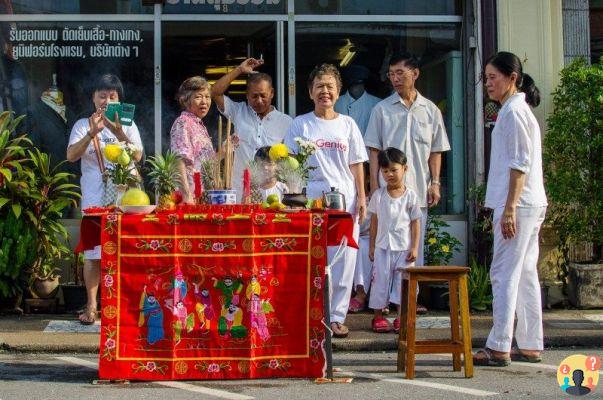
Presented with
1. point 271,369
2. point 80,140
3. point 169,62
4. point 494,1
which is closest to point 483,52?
point 494,1

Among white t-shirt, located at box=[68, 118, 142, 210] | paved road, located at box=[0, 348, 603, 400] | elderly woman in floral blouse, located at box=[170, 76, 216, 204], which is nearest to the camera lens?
paved road, located at box=[0, 348, 603, 400]

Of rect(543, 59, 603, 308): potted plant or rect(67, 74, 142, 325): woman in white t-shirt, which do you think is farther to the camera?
rect(543, 59, 603, 308): potted plant

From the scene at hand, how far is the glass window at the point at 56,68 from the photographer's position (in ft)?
37.2

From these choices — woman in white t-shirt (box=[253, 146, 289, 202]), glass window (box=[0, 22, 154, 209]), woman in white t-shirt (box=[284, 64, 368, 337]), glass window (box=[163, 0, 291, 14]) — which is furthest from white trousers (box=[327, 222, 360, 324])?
glass window (box=[163, 0, 291, 14])

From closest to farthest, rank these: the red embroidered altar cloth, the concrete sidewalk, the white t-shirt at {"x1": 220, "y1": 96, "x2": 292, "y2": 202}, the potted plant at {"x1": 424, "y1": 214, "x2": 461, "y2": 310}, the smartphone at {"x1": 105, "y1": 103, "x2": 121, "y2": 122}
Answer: the red embroidered altar cloth → the concrete sidewalk → the smartphone at {"x1": 105, "y1": 103, "x2": 121, "y2": 122} → the white t-shirt at {"x1": 220, "y1": 96, "x2": 292, "y2": 202} → the potted plant at {"x1": 424, "y1": 214, "x2": 461, "y2": 310}

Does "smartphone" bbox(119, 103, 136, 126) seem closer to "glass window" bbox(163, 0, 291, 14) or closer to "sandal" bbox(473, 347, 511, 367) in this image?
"glass window" bbox(163, 0, 291, 14)

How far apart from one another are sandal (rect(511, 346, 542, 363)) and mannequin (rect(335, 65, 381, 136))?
11.9 feet

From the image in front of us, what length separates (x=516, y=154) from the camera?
803cm

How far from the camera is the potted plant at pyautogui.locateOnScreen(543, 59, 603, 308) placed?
10.8m

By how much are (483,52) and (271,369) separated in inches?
194

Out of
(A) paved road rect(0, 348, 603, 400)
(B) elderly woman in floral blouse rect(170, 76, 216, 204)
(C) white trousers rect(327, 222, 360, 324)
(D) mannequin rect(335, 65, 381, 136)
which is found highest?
(D) mannequin rect(335, 65, 381, 136)

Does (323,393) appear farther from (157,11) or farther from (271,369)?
(157,11)

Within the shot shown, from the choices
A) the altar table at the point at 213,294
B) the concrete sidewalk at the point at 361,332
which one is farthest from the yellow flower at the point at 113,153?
the concrete sidewalk at the point at 361,332

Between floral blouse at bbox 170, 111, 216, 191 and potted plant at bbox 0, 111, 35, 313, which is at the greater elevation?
floral blouse at bbox 170, 111, 216, 191
